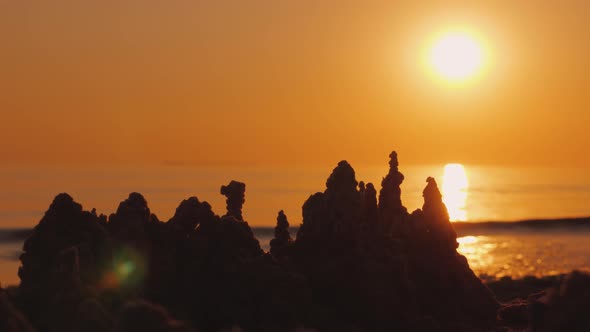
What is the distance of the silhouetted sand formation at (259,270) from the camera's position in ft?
122

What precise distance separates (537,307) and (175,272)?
52.6 feet

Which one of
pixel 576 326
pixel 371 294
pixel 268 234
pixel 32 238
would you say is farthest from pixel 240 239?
pixel 268 234

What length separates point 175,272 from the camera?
4250 cm

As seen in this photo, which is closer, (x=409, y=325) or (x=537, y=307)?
(x=537, y=307)

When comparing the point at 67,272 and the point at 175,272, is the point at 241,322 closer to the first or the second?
the point at 175,272

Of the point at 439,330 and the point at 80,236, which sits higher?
the point at 80,236

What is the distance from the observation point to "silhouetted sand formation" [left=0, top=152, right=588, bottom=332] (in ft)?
122

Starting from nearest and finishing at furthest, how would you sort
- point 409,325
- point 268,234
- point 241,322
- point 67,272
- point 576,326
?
1. point 576,326
2. point 67,272
3. point 241,322
4. point 409,325
5. point 268,234

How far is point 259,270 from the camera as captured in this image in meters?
41.0

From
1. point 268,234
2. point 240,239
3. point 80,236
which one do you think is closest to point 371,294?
point 240,239

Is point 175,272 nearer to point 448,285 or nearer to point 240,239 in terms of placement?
point 240,239

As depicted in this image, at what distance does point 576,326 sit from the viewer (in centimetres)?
3109

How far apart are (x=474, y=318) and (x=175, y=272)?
52.9 ft

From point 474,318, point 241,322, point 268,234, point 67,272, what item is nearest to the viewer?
point 67,272
